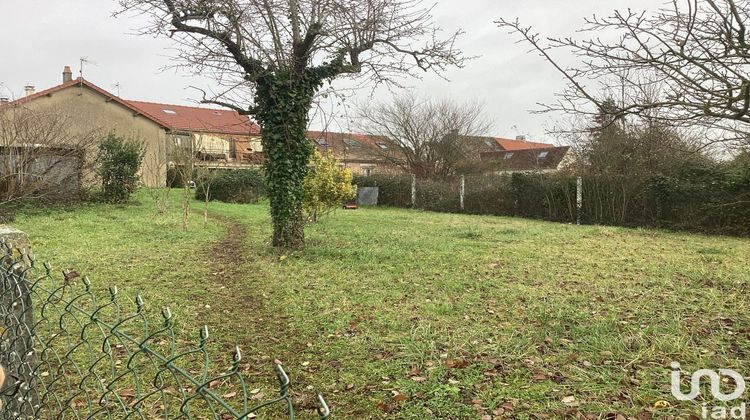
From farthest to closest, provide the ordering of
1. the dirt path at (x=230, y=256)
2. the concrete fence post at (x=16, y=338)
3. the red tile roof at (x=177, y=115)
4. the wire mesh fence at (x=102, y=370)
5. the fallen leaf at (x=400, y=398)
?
the red tile roof at (x=177, y=115) → the dirt path at (x=230, y=256) → the fallen leaf at (x=400, y=398) → the concrete fence post at (x=16, y=338) → the wire mesh fence at (x=102, y=370)

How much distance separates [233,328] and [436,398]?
2292 mm

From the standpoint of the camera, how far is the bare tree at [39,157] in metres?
12.4

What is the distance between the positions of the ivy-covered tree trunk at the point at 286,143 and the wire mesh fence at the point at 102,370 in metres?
3.48

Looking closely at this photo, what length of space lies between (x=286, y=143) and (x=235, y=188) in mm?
13426

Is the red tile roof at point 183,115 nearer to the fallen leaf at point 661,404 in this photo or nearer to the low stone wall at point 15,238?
the low stone wall at point 15,238

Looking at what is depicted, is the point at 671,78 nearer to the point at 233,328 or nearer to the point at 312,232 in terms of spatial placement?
the point at 233,328

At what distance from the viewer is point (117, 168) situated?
1516 cm

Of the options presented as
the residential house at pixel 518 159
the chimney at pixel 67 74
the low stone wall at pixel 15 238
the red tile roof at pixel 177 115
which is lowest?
the low stone wall at pixel 15 238

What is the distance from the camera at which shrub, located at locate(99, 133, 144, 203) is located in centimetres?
1502

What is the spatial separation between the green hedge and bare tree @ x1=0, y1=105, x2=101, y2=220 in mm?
13611

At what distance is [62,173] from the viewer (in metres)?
14.0

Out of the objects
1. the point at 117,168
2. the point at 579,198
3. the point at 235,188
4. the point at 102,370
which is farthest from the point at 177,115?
the point at 102,370

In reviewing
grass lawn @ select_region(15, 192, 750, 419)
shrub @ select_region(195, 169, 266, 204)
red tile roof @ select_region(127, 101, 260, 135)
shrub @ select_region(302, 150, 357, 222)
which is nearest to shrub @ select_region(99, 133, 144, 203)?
shrub @ select_region(195, 169, 266, 204)

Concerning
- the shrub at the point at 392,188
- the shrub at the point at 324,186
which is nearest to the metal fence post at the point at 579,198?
the shrub at the point at 392,188
